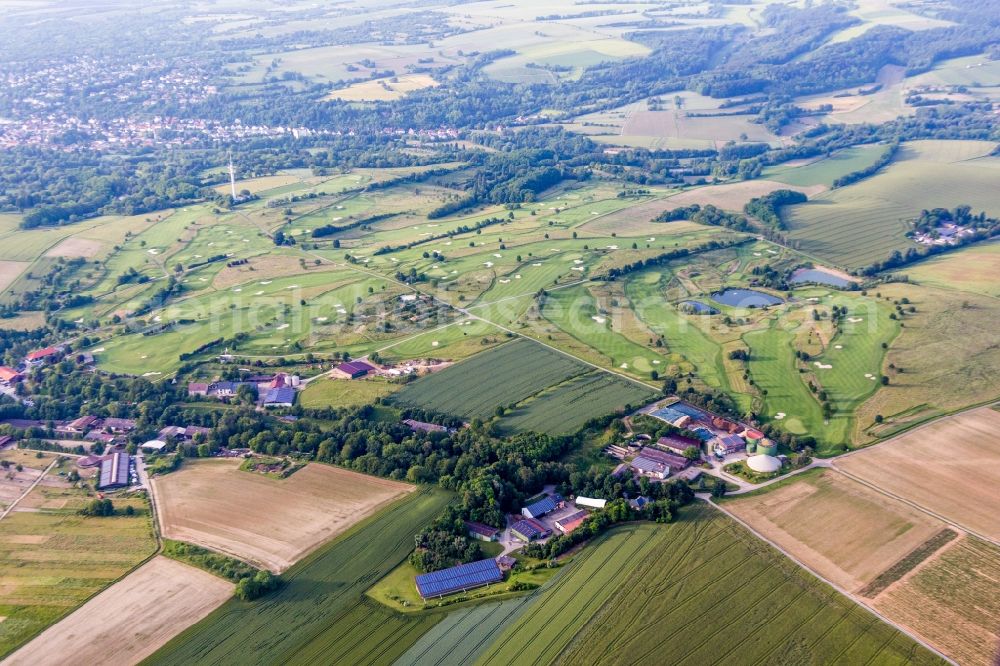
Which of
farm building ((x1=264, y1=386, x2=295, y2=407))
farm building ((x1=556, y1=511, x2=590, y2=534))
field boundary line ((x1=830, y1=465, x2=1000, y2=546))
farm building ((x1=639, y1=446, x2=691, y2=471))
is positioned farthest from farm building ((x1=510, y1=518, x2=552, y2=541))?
farm building ((x1=264, y1=386, x2=295, y2=407))

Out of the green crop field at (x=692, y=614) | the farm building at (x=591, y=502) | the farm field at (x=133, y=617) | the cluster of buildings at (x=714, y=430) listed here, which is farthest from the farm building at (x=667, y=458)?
the farm field at (x=133, y=617)

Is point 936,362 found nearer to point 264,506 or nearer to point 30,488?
point 264,506

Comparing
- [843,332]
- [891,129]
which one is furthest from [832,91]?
[843,332]

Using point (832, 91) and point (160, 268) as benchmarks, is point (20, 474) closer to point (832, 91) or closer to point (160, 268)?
point (160, 268)

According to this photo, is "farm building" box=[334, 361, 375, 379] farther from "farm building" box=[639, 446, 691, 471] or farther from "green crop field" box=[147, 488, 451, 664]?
"farm building" box=[639, 446, 691, 471]

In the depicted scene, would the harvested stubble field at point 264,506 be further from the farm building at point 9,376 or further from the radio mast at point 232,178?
the radio mast at point 232,178

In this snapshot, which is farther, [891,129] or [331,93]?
[331,93]
